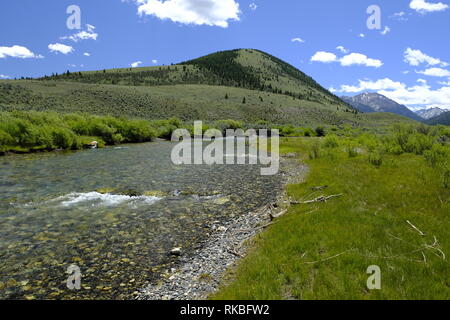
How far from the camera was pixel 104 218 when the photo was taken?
12562 mm

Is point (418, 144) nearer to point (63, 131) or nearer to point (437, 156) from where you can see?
point (437, 156)

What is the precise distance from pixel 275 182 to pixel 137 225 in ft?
38.6

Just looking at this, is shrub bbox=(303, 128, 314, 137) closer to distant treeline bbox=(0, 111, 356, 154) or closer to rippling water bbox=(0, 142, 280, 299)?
distant treeline bbox=(0, 111, 356, 154)

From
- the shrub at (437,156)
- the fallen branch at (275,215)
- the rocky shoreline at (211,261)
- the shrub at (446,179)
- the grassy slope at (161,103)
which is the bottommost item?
the rocky shoreline at (211,261)

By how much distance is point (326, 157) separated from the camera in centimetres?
2791

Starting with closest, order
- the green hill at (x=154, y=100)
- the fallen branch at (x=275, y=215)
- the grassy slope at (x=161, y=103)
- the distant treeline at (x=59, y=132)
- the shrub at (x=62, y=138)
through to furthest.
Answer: the fallen branch at (x=275, y=215) → the distant treeline at (x=59, y=132) → the shrub at (x=62, y=138) → the grassy slope at (x=161, y=103) → the green hill at (x=154, y=100)

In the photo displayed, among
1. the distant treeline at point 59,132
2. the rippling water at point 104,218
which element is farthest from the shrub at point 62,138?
the rippling water at point 104,218

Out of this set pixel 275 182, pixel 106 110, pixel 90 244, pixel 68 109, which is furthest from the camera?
pixel 106 110

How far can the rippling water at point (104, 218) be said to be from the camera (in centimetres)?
795

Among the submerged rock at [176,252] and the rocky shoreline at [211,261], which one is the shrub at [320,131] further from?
the submerged rock at [176,252]

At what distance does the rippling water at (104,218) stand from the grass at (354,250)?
338 cm

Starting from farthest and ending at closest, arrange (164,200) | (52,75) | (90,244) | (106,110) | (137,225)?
(52,75) < (106,110) < (164,200) < (137,225) < (90,244)

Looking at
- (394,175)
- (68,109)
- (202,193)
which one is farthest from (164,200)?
(68,109)

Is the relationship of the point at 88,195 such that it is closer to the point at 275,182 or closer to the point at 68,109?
the point at 275,182
